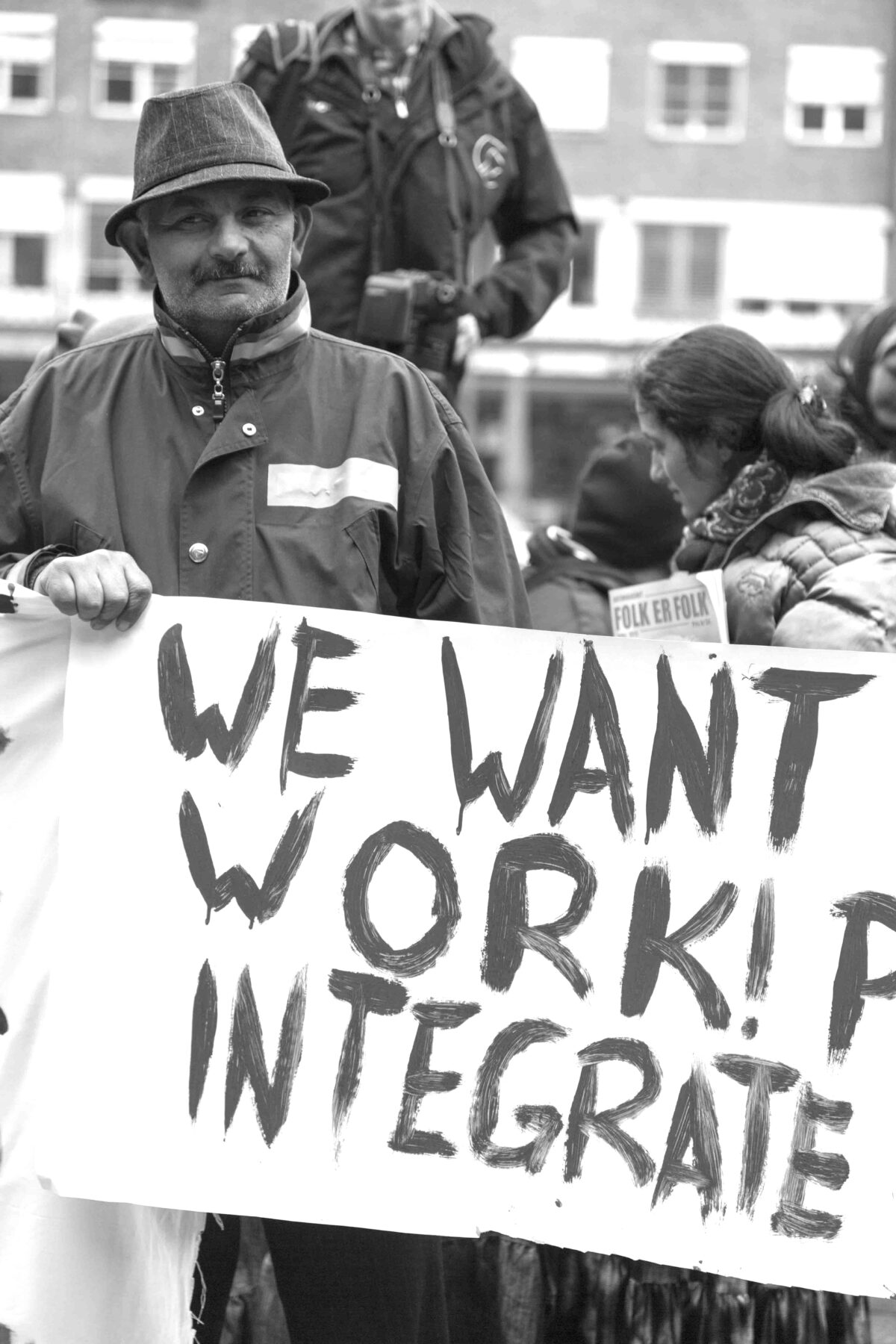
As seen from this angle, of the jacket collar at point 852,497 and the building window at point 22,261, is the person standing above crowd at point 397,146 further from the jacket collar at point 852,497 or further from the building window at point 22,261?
the building window at point 22,261

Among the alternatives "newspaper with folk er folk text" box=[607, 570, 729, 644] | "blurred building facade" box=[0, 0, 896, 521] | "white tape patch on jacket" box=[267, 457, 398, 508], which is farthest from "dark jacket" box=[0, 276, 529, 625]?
"blurred building facade" box=[0, 0, 896, 521]

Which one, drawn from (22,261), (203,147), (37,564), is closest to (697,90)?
(22,261)

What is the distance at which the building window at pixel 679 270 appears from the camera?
34.7m

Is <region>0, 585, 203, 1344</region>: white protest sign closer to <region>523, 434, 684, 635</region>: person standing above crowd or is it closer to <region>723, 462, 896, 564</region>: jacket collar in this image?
<region>723, 462, 896, 564</region>: jacket collar

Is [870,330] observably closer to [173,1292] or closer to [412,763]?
[412,763]

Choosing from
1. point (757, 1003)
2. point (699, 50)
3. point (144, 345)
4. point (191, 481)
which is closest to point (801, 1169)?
point (757, 1003)

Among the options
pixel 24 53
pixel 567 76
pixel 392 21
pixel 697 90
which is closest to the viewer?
pixel 392 21

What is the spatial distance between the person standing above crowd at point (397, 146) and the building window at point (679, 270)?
30945mm

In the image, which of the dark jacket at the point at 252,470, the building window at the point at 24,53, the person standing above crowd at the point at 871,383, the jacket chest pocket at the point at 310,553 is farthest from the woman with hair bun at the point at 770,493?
the building window at the point at 24,53

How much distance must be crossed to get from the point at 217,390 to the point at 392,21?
1959mm

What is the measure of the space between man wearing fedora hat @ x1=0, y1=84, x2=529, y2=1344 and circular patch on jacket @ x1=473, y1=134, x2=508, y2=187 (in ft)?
5.84

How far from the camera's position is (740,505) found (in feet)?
10.2

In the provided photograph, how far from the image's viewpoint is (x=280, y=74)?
4.18 metres

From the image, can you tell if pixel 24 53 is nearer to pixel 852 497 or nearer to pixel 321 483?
pixel 852 497
